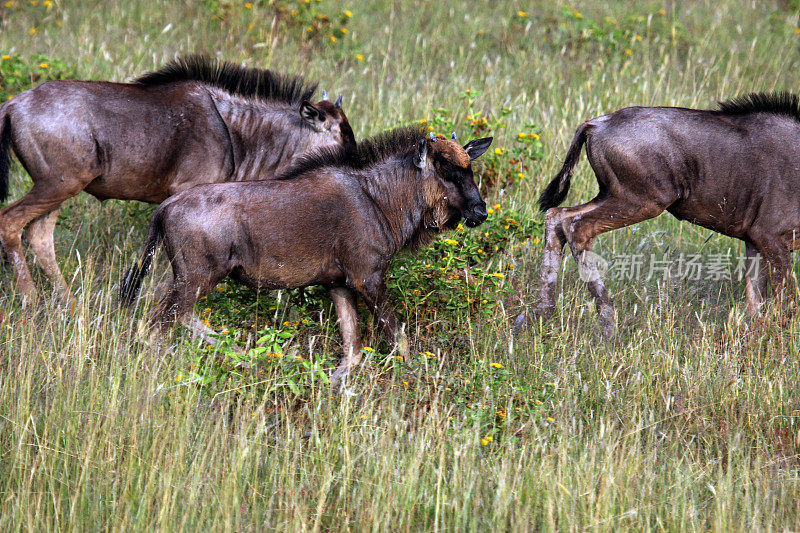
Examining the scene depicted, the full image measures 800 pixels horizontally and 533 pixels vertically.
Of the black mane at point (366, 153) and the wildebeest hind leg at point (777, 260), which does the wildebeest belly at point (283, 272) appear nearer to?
the black mane at point (366, 153)

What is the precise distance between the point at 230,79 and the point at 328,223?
2.30 metres

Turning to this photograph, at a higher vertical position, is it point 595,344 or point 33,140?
point 33,140

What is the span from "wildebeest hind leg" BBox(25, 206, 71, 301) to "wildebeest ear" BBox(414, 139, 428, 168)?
2982mm

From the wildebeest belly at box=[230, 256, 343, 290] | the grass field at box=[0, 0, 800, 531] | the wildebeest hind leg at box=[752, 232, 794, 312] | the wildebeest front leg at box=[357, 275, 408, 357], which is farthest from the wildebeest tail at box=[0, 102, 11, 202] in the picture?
the wildebeest hind leg at box=[752, 232, 794, 312]

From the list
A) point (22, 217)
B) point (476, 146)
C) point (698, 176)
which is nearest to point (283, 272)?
point (476, 146)

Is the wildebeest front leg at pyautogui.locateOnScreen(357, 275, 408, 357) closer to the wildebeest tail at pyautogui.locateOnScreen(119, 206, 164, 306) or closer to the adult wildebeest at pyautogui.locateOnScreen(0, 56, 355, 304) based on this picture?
the wildebeest tail at pyautogui.locateOnScreen(119, 206, 164, 306)

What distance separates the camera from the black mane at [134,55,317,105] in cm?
698

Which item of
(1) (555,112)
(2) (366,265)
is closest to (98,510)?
(2) (366,265)

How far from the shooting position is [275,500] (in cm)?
404

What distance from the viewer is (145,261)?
5.39m

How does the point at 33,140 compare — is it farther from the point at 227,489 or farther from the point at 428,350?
the point at 227,489

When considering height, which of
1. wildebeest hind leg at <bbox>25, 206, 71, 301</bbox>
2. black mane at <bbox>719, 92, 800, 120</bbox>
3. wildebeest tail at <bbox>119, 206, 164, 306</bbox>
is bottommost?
wildebeest hind leg at <bbox>25, 206, 71, 301</bbox>

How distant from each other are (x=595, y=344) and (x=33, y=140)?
440 cm

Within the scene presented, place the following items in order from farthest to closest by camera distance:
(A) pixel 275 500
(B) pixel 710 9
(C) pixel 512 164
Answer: (B) pixel 710 9, (C) pixel 512 164, (A) pixel 275 500
